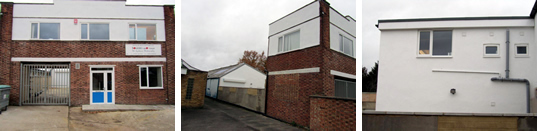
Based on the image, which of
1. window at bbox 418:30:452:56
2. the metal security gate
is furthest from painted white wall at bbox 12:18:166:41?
window at bbox 418:30:452:56

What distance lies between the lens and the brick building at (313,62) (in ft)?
14.6

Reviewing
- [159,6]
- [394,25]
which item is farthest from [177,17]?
[394,25]

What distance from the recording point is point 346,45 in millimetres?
4500

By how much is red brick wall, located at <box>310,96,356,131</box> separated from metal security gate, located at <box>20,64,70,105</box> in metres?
5.51

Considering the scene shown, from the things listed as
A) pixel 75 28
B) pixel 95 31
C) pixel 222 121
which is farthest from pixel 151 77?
pixel 222 121

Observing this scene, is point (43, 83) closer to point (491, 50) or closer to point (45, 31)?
point (45, 31)

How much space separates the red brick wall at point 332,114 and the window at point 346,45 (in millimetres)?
832

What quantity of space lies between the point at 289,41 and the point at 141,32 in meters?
3.35

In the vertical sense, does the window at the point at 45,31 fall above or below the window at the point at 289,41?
above

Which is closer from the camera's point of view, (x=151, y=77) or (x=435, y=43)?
(x=435, y=43)

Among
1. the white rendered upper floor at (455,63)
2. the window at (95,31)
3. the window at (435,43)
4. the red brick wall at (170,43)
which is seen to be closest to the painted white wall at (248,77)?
the red brick wall at (170,43)

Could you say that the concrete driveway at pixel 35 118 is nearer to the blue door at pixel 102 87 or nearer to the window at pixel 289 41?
the blue door at pixel 102 87

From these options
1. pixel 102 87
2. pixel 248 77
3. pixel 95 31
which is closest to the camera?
pixel 95 31

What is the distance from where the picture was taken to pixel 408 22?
5750mm
